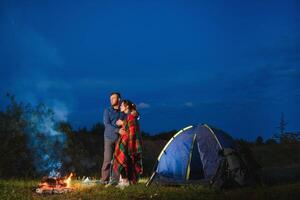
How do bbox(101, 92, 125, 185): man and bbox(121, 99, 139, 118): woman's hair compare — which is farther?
bbox(101, 92, 125, 185): man

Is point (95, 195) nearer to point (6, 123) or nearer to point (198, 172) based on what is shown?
point (198, 172)

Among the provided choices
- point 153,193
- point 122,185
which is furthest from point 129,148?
point 153,193

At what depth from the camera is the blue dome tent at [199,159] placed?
11.9 meters

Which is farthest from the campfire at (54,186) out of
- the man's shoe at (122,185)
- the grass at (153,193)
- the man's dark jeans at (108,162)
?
the man's dark jeans at (108,162)

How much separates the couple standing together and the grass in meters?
0.81

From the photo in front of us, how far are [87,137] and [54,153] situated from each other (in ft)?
43.2

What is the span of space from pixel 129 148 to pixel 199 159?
1.93m

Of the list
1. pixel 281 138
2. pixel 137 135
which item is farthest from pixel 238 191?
pixel 281 138

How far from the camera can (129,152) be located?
1220 cm

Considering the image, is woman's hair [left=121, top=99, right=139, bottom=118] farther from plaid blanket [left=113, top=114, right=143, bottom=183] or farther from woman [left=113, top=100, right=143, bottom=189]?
plaid blanket [left=113, top=114, right=143, bottom=183]

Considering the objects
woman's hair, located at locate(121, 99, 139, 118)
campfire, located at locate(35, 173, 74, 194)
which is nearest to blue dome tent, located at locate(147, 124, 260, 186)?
woman's hair, located at locate(121, 99, 139, 118)

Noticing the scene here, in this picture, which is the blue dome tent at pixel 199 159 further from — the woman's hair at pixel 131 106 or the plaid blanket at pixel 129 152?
the woman's hair at pixel 131 106

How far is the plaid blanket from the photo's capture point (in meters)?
12.2

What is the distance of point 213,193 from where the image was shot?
10.6 m
